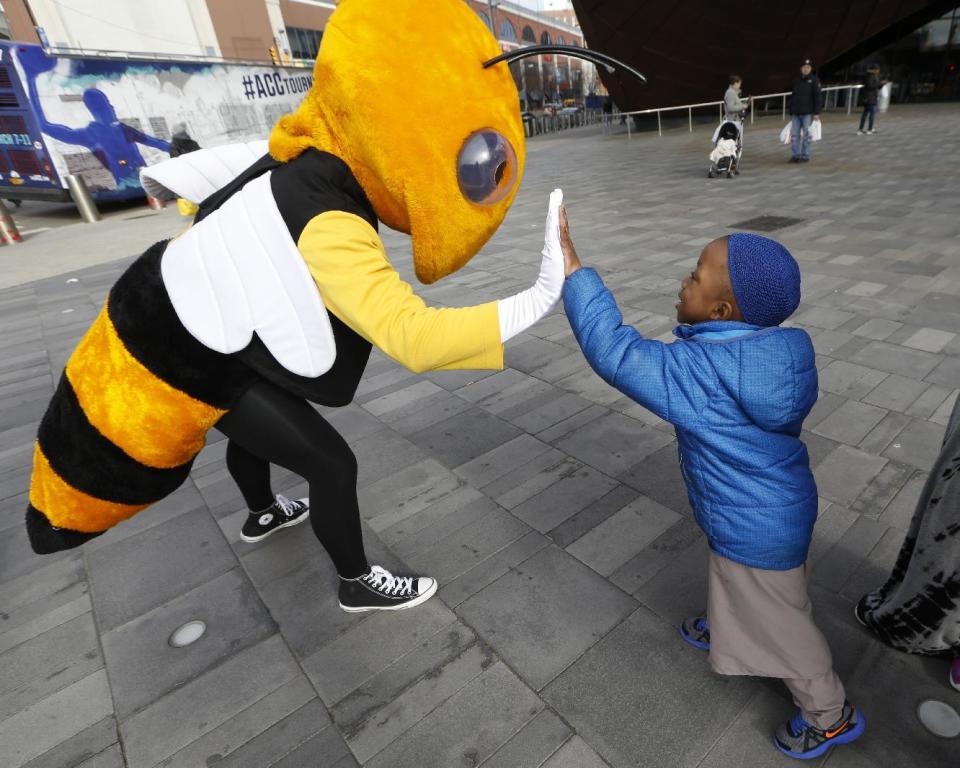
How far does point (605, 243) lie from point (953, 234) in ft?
11.9

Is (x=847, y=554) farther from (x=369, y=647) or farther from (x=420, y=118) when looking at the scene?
(x=420, y=118)

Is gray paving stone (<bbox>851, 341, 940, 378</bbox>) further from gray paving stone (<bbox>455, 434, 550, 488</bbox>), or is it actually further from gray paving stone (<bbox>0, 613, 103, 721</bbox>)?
gray paving stone (<bbox>0, 613, 103, 721</bbox>)

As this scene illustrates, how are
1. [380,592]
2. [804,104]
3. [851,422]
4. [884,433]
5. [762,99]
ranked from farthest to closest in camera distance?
[762,99] < [804,104] < [851,422] < [884,433] < [380,592]

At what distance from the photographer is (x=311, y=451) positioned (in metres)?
2.02

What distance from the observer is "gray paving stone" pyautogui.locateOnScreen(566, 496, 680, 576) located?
2506 millimetres

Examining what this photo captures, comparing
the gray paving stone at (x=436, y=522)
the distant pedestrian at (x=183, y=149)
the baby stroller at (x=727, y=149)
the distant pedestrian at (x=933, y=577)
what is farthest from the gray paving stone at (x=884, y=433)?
the baby stroller at (x=727, y=149)

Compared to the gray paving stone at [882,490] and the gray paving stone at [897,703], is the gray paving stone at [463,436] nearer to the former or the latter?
the gray paving stone at [882,490]

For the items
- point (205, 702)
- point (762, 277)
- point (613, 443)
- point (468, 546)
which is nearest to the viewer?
point (762, 277)

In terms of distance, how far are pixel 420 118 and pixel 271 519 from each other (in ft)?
6.97

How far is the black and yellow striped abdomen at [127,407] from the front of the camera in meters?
1.76

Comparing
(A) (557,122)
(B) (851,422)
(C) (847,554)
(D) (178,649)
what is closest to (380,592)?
(D) (178,649)

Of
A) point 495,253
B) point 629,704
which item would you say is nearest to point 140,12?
point 495,253

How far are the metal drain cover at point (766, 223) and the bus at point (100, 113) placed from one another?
12.1m

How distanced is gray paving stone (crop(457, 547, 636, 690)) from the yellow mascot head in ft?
4.57
